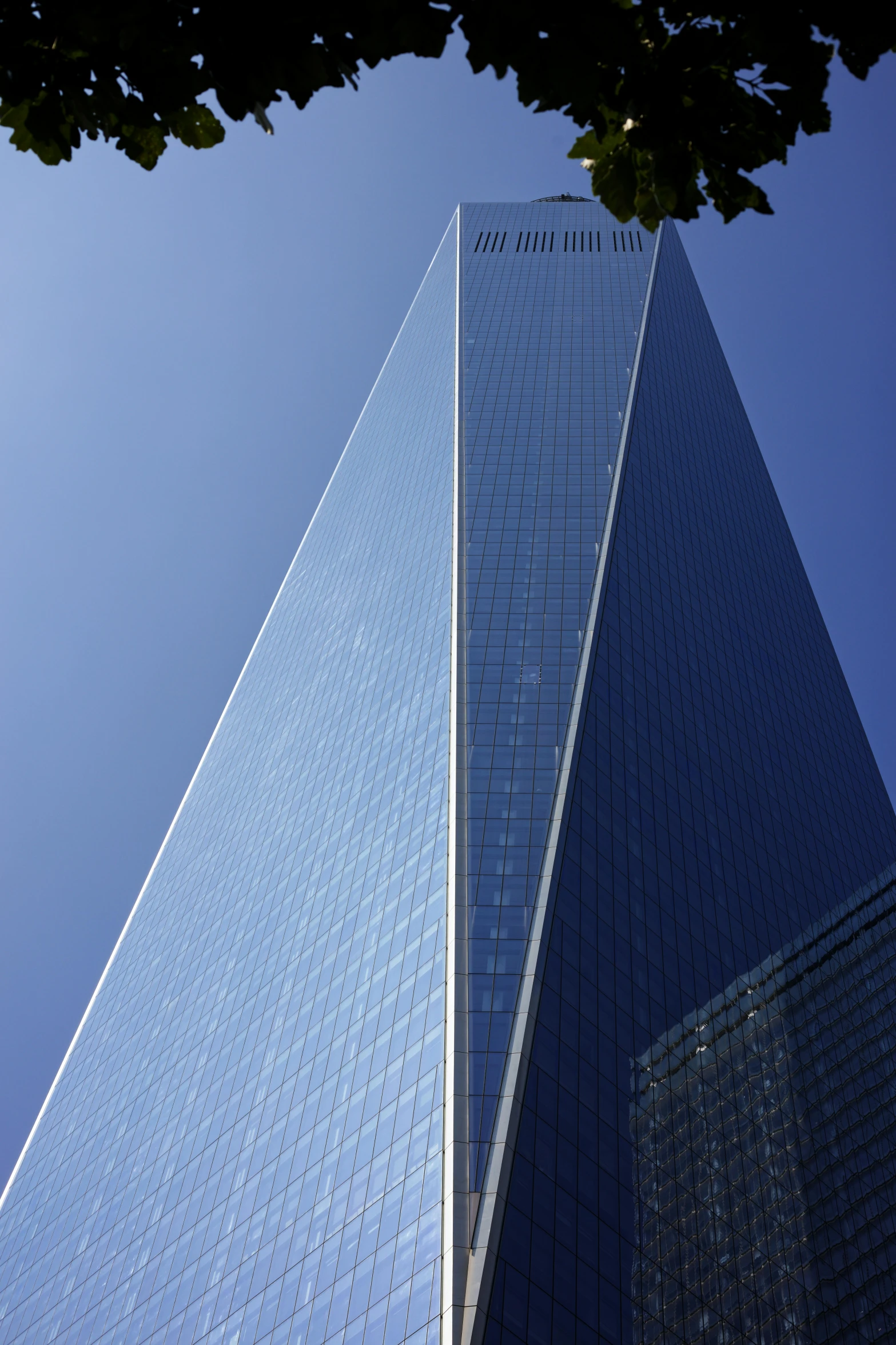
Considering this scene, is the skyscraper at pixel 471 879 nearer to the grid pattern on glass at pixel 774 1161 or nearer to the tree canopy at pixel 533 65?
the grid pattern on glass at pixel 774 1161

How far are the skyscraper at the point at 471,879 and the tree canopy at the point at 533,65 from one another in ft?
105

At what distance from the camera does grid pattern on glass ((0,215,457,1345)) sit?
41.2 m

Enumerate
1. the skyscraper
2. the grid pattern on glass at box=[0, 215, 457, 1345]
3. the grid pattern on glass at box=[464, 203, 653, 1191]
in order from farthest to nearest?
the grid pattern on glass at box=[464, 203, 653, 1191]
the grid pattern on glass at box=[0, 215, 457, 1345]
the skyscraper

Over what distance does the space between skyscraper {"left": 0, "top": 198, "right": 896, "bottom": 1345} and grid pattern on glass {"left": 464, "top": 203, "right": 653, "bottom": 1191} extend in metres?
0.26

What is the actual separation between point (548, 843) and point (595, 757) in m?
8.37

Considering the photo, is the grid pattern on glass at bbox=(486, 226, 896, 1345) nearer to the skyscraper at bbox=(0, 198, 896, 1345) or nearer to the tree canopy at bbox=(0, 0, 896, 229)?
the skyscraper at bbox=(0, 198, 896, 1345)

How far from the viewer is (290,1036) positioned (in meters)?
55.9

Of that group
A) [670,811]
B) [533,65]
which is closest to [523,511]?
[670,811]

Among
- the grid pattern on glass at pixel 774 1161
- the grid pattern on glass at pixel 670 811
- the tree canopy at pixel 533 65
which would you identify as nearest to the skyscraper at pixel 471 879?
the grid pattern on glass at pixel 670 811

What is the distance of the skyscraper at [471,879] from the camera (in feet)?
128

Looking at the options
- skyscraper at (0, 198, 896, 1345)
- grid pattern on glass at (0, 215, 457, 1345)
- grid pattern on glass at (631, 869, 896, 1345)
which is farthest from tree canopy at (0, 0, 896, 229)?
grid pattern on glass at (631, 869, 896, 1345)

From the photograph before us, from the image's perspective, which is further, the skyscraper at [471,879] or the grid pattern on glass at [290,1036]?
the grid pattern on glass at [290,1036]

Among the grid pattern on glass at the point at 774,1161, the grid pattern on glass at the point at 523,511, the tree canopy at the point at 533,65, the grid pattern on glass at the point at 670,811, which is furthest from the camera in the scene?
the grid pattern on glass at the point at 523,511

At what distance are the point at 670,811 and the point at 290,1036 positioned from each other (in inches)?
895
